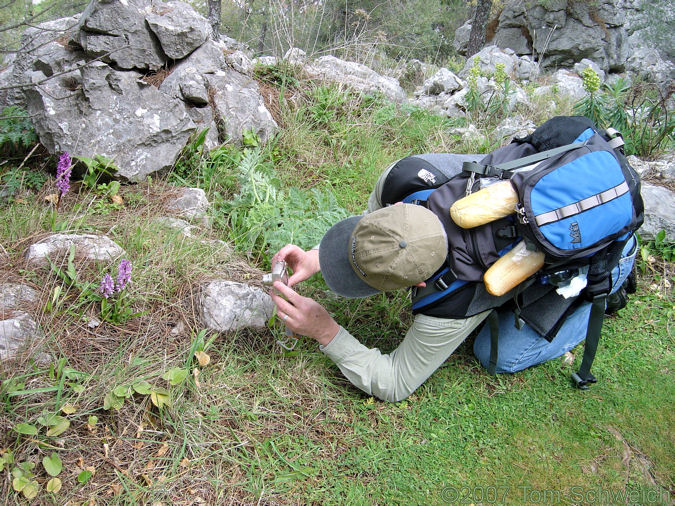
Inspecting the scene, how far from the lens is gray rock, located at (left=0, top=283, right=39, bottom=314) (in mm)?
2293

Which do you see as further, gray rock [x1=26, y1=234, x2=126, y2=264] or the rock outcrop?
the rock outcrop

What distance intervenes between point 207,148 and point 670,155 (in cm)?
419

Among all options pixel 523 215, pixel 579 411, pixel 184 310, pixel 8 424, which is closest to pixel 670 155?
pixel 579 411

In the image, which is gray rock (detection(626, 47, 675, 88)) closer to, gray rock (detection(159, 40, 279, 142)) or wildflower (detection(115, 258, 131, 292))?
gray rock (detection(159, 40, 279, 142))

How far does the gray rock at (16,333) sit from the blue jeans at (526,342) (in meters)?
2.33

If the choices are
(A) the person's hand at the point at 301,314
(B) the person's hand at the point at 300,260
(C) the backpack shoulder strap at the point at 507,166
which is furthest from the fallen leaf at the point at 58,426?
(C) the backpack shoulder strap at the point at 507,166

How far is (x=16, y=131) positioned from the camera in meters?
3.37

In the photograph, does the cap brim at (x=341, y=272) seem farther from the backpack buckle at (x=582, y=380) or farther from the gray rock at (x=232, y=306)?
the backpack buckle at (x=582, y=380)

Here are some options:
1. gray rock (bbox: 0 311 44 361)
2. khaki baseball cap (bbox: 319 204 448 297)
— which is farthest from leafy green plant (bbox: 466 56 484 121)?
gray rock (bbox: 0 311 44 361)

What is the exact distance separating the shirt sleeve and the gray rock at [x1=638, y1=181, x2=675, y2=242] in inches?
84.9

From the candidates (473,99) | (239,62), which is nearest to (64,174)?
(239,62)

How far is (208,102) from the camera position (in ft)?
13.3

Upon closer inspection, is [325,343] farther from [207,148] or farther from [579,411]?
[207,148]

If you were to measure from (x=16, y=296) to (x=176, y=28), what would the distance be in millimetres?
2671
